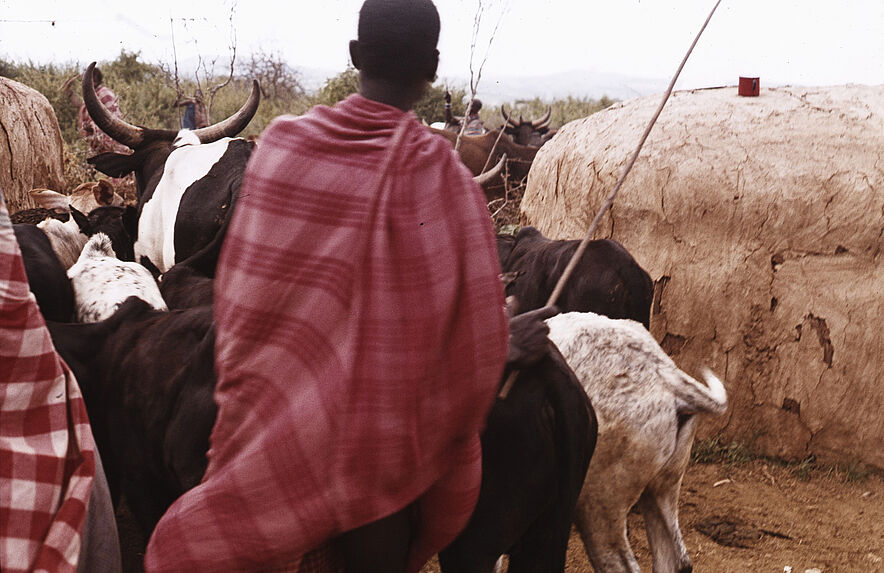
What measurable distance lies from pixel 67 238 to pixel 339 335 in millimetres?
3594

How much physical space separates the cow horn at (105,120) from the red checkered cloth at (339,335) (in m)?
3.72

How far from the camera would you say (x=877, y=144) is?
4.90m

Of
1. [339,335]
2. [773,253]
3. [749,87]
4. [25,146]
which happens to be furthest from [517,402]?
[25,146]

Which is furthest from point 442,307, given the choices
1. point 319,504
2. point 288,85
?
point 288,85

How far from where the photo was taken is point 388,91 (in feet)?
5.94

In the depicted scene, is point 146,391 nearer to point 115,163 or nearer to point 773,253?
point 115,163

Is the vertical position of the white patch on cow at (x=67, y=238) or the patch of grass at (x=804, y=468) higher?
the white patch on cow at (x=67, y=238)

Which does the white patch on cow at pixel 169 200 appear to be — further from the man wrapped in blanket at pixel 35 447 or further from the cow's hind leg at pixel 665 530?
the cow's hind leg at pixel 665 530

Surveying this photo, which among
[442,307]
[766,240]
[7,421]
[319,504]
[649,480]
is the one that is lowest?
[649,480]

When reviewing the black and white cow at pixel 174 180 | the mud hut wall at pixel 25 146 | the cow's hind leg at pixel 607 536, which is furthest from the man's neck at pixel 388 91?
the mud hut wall at pixel 25 146

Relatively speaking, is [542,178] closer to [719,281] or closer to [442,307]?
[719,281]

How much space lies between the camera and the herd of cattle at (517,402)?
2393mm

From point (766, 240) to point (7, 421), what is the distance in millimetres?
4371

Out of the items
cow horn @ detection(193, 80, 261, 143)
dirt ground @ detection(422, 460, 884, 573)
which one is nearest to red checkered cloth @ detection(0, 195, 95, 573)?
dirt ground @ detection(422, 460, 884, 573)
